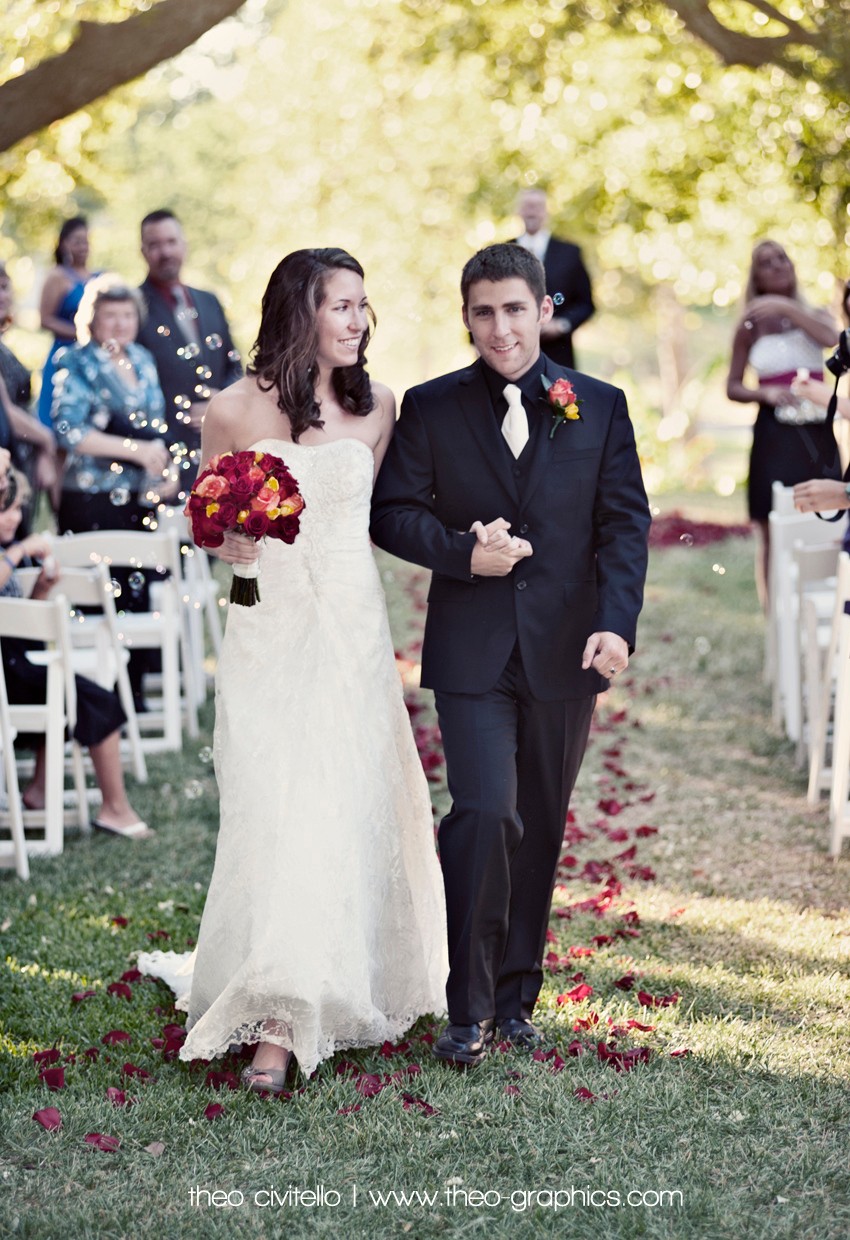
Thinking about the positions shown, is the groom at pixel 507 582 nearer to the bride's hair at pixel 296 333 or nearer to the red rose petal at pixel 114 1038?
the bride's hair at pixel 296 333

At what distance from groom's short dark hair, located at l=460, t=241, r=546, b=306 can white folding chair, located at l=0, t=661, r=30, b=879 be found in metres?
2.79

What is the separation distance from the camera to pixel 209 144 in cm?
3500

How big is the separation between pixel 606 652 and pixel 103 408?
469 centimetres

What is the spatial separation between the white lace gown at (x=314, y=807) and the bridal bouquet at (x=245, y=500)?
309 millimetres

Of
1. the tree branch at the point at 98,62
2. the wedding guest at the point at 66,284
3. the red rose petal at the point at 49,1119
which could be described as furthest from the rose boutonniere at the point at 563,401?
the wedding guest at the point at 66,284

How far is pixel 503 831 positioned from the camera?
13.9 feet

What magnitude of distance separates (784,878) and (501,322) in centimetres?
295

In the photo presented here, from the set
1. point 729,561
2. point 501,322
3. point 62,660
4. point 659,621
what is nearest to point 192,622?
point 62,660

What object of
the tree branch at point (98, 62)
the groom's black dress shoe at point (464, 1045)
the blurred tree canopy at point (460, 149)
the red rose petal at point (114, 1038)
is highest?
the blurred tree canopy at point (460, 149)

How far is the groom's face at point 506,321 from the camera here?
427 centimetres

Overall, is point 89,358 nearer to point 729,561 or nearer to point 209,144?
point 729,561

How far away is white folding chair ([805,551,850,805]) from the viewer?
20.3 ft

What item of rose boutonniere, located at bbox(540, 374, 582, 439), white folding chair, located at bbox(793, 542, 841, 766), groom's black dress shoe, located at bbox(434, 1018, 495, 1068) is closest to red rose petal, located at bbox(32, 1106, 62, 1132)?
groom's black dress shoe, located at bbox(434, 1018, 495, 1068)

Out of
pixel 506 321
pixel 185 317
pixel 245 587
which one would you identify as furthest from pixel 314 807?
pixel 185 317
